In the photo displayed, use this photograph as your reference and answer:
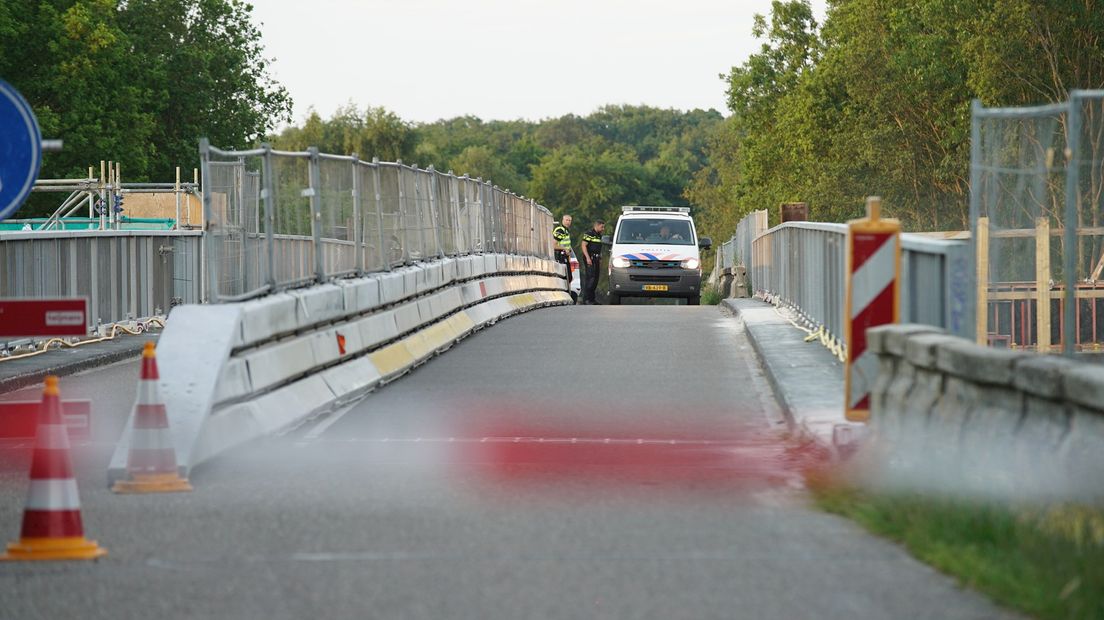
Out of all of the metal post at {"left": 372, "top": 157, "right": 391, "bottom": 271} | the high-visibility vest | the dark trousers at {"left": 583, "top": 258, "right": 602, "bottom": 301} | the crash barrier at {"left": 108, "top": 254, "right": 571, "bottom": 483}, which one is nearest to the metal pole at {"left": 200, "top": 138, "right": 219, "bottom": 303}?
the crash barrier at {"left": 108, "top": 254, "right": 571, "bottom": 483}

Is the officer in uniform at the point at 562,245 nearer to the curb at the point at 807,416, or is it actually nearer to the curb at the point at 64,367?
the curb at the point at 64,367

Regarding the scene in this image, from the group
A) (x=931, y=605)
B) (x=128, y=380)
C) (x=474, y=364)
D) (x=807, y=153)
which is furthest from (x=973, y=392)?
(x=807, y=153)

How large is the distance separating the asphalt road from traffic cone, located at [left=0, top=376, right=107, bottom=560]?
0.15m

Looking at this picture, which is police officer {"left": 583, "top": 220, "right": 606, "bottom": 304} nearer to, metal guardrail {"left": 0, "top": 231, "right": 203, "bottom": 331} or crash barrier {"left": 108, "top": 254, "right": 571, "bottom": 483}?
metal guardrail {"left": 0, "top": 231, "right": 203, "bottom": 331}

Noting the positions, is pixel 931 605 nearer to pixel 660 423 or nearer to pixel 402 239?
pixel 660 423

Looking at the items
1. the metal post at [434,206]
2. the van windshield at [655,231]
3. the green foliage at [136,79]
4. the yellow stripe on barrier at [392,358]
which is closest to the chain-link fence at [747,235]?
the van windshield at [655,231]

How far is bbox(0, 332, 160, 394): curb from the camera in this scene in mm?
17000

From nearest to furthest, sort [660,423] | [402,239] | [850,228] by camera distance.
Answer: [850,228]
[660,423]
[402,239]

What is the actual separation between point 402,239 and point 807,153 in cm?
6887

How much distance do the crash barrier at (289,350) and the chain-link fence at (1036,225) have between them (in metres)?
4.83

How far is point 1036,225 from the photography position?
697 inches

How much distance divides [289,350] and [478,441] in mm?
1879

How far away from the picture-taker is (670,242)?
3978 cm

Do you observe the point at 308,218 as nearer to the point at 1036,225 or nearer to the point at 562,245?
the point at 1036,225
